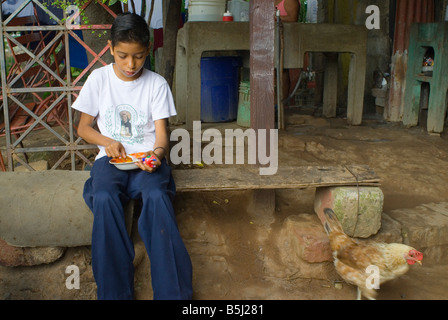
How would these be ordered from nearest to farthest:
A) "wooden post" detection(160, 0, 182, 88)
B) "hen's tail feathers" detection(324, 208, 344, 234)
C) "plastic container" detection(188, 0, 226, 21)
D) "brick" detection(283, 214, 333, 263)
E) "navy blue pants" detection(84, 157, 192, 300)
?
"navy blue pants" detection(84, 157, 192, 300) → "hen's tail feathers" detection(324, 208, 344, 234) → "brick" detection(283, 214, 333, 263) → "wooden post" detection(160, 0, 182, 88) → "plastic container" detection(188, 0, 226, 21)

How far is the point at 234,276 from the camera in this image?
3463 millimetres

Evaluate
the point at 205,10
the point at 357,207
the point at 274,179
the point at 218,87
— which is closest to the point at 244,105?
the point at 218,87

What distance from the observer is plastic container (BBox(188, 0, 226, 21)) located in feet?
21.3

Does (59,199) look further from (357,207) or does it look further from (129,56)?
(357,207)

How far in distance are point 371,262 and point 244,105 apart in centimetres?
384

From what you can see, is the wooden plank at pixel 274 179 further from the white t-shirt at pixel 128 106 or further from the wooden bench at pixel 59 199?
the white t-shirt at pixel 128 106

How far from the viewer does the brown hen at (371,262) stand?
122 inches

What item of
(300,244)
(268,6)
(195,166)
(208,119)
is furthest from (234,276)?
(208,119)

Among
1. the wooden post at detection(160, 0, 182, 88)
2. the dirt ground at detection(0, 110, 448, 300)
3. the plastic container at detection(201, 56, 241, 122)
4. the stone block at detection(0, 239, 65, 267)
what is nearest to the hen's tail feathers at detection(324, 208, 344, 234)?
the dirt ground at detection(0, 110, 448, 300)

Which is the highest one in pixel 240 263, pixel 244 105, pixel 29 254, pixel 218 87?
pixel 218 87

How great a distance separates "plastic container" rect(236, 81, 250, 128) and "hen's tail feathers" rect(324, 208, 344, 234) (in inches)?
126

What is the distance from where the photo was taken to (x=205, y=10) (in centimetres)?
650

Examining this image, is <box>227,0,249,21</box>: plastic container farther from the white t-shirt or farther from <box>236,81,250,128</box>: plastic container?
the white t-shirt

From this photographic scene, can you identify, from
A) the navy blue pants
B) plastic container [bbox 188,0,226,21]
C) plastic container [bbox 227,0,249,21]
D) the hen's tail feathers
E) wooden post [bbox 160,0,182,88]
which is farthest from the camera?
plastic container [bbox 227,0,249,21]
